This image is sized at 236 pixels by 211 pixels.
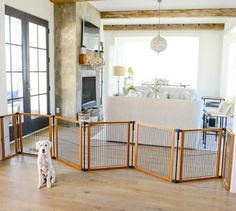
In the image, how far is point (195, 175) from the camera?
3.53 m

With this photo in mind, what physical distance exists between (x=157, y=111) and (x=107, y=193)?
2.10m

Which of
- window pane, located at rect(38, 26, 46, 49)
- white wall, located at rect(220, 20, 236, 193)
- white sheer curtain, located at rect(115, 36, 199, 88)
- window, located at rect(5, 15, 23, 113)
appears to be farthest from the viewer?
white sheer curtain, located at rect(115, 36, 199, 88)

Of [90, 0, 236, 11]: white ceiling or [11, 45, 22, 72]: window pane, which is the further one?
[90, 0, 236, 11]: white ceiling

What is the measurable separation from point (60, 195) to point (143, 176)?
3.71ft

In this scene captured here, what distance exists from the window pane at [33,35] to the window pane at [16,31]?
350mm

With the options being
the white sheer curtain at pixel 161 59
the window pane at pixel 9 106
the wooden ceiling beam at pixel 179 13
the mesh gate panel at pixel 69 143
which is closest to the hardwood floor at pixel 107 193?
the mesh gate panel at pixel 69 143

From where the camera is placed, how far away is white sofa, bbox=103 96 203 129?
455 cm

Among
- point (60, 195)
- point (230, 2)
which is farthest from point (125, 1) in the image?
point (60, 195)

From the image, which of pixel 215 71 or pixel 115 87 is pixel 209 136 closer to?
pixel 215 71

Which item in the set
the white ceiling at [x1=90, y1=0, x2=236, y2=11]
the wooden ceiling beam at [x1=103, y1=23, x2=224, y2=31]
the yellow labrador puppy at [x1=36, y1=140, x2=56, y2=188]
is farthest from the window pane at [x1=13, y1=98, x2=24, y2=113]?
the wooden ceiling beam at [x1=103, y1=23, x2=224, y2=31]

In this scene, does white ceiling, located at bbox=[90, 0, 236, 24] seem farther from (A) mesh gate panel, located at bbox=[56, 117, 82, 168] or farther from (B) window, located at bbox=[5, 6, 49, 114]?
(A) mesh gate panel, located at bbox=[56, 117, 82, 168]

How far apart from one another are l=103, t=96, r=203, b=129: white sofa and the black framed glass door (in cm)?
166

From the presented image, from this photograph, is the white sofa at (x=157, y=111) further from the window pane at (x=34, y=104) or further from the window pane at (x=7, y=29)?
the window pane at (x=7, y=29)

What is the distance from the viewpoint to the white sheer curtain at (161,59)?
10.9 m
